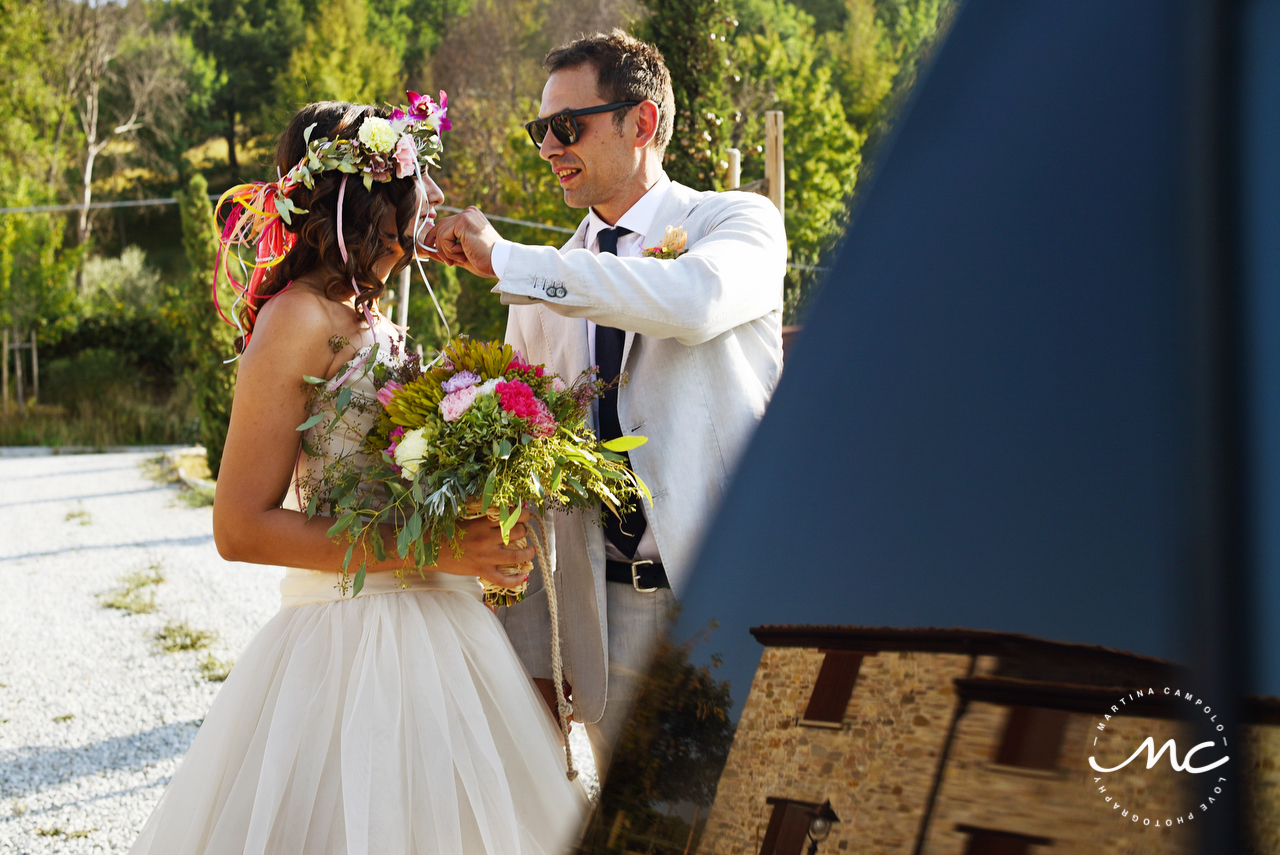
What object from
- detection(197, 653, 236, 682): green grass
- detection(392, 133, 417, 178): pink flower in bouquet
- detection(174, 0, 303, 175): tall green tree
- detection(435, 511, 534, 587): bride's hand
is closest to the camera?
detection(435, 511, 534, 587): bride's hand

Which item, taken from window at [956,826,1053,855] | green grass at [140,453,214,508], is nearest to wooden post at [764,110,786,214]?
window at [956,826,1053,855]

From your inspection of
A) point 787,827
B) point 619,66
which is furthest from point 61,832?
point 787,827

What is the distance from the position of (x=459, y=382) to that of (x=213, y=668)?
5130 mm

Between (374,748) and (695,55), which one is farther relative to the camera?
(695,55)

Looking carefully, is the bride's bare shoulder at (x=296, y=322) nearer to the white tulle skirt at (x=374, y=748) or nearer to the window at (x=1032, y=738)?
the white tulle skirt at (x=374, y=748)

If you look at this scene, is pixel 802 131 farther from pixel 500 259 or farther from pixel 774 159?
pixel 500 259

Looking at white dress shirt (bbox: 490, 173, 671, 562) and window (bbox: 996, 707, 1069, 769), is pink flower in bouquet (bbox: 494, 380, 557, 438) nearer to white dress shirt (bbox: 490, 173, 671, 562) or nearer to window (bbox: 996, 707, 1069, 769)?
white dress shirt (bbox: 490, 173, 671, 562)

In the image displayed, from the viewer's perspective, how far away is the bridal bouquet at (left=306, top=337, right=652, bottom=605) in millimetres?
1852

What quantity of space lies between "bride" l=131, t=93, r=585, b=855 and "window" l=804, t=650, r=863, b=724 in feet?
4.61

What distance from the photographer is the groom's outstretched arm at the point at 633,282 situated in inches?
79.1

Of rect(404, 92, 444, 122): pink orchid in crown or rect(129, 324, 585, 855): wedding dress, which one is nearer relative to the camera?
rect(129, 324, 585, 855): wedding dress

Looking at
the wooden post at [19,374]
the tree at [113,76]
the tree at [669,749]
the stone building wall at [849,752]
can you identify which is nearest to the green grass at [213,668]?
the tree at [669,749]

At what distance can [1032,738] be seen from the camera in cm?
58

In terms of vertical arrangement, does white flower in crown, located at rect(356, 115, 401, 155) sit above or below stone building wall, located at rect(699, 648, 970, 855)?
above
